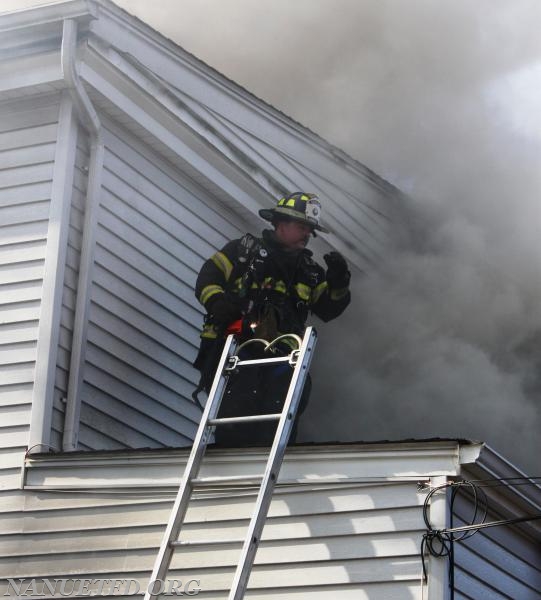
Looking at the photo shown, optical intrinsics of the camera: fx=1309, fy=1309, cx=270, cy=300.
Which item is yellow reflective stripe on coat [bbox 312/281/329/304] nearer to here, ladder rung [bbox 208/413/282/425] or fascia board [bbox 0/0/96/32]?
ladder rung [bbox 208/413/282/425]

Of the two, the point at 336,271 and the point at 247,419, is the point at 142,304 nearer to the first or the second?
the point at 336,271

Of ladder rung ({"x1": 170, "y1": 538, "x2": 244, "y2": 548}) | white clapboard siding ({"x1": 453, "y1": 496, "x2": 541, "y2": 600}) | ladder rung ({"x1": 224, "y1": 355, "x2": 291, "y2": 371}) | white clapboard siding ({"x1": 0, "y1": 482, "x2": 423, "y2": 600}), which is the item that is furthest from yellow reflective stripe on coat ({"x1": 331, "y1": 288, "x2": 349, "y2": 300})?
ladder rung ({"x1": 170, "y1": 538, "x2": 244, "y2": 548})

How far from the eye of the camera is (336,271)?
8.39 metres

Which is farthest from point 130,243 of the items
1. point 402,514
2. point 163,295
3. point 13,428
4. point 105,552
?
point 402,514

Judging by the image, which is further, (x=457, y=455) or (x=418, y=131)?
(x=418, y=131)

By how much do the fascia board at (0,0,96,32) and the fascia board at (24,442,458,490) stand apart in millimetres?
2932

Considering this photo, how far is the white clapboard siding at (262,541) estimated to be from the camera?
6672 millimetres

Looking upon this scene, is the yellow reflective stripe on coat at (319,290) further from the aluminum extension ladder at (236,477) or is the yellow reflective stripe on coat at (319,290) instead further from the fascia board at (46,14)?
the fascia board at (46,14)

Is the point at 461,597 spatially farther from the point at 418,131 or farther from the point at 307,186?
the point at 418,131

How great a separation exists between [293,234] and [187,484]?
→ 242 centimetres

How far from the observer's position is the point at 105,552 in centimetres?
743

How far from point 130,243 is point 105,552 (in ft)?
8.41

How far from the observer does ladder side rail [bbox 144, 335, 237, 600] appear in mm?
6355

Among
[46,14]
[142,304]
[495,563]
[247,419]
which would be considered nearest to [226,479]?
[247,419]
